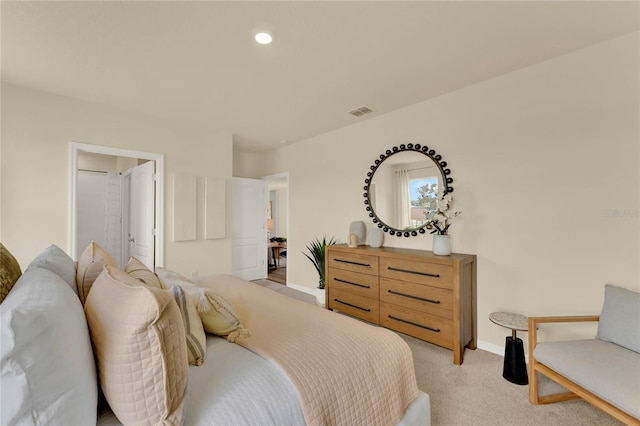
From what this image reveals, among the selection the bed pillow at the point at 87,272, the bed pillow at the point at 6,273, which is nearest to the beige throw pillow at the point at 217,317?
the bed pillow at the point at 87,272

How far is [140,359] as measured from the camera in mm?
827

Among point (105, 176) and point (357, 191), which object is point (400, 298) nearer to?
point (357, 191)

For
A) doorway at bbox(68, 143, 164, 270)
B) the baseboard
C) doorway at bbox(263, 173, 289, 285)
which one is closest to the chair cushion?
the baseboard

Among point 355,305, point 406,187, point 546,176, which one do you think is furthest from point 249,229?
point 546,176

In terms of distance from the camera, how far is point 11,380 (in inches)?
24.8

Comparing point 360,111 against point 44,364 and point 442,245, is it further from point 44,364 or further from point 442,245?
point 44,364

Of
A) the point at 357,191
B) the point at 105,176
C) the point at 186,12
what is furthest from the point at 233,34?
the point at 105,176

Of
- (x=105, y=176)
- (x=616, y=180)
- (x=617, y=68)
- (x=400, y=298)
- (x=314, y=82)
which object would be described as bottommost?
(x=400, y=298)

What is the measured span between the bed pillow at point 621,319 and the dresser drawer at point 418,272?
0.95 meters

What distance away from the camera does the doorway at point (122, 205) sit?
148 inches

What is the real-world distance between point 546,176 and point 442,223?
0.92 m

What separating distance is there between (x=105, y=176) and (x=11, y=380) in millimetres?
5325

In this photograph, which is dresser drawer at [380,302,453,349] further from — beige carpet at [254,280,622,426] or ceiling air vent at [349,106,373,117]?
ceiling air vent at [349,106,373,117]

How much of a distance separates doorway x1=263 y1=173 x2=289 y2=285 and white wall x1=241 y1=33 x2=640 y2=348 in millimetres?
2987
